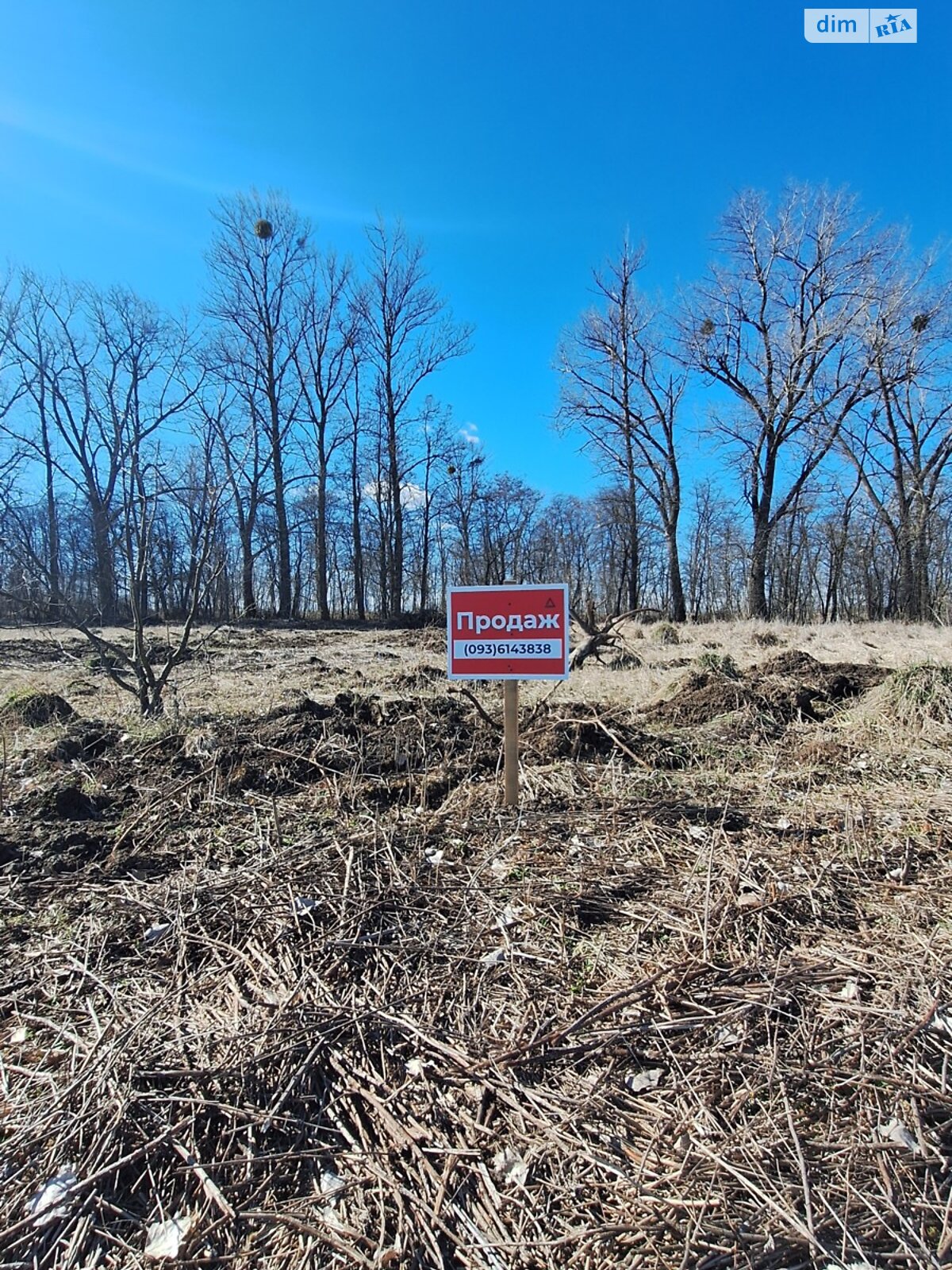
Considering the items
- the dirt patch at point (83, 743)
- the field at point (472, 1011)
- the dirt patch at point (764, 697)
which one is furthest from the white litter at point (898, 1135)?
the dirt patch at point (83, 743)

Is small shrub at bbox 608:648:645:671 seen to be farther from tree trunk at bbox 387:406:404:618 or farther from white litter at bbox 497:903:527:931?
tree trunk at bbox 387:406:404:618

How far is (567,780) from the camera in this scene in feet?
12.9

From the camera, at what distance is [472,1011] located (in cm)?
196

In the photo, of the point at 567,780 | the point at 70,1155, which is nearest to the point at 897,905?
the point at 567,780

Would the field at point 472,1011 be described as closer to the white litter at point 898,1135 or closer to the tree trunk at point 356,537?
the white litter at point 898,1135

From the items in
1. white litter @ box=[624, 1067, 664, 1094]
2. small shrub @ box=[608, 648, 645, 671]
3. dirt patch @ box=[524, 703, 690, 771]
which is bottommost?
white litter @ box=[624, 1067, 664, 1094]

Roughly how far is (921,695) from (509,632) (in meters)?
3.99

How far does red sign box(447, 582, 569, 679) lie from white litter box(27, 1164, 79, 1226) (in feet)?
7.53

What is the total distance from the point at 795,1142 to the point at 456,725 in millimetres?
3538

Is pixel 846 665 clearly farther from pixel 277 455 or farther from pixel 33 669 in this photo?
pixel 277 455

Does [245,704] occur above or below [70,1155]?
above

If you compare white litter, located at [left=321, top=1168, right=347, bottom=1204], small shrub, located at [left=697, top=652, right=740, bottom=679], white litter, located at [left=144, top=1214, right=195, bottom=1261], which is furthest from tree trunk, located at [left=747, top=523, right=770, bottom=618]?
white litter, located at [left=144, top=1214, right=195, bottom=1261]

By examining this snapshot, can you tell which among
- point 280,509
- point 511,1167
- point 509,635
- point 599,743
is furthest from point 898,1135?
point 280,509

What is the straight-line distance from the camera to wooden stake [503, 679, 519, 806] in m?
3.42
